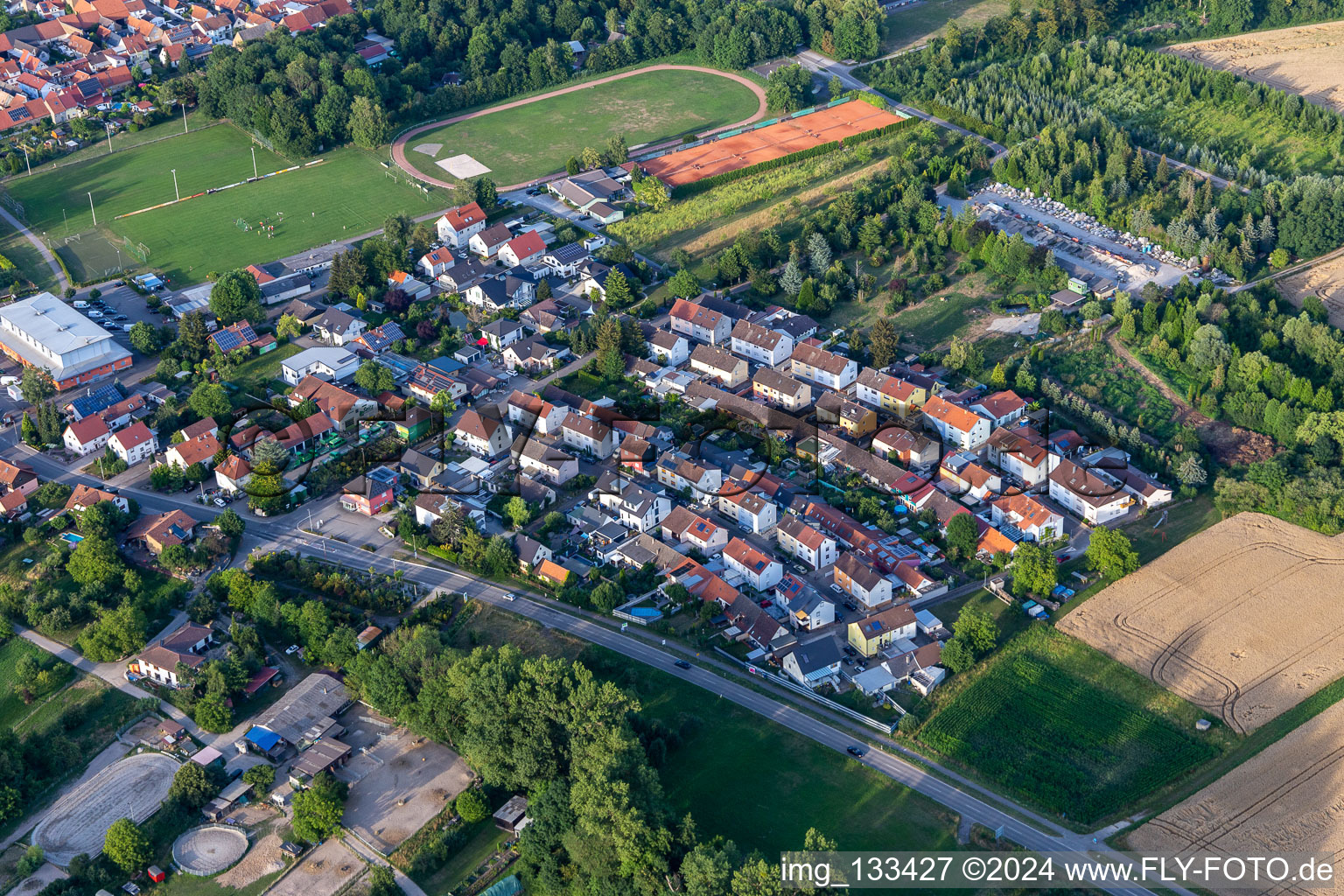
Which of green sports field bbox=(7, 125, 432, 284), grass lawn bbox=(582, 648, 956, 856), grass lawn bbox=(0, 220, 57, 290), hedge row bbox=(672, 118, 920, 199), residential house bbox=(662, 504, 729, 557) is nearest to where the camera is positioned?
grass lawn bbox=(582, 648, 956, 856)

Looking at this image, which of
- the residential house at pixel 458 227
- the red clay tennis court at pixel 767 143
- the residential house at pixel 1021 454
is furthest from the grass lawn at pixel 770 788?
the red clay tennis court at pixel 767 143

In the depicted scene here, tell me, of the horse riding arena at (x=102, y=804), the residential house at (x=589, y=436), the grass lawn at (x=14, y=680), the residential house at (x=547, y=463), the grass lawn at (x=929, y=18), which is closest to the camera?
the horse riding arena at (x=102, y=804)

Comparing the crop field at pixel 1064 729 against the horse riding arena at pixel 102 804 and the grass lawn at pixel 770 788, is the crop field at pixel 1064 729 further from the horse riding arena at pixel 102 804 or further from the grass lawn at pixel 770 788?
the horse riding arena at pixel 102 804

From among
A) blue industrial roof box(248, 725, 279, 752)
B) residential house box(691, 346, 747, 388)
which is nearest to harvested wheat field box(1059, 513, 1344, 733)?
residential house box(691, 346, 747, 388)

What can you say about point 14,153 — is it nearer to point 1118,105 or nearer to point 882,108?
point 882,108

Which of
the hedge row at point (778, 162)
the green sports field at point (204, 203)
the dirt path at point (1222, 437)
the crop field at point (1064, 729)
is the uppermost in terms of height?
the hedge row at point (778, 162)

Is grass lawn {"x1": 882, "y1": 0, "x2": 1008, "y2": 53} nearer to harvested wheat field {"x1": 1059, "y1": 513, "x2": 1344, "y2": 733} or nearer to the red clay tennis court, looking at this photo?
the red clay tennis court
